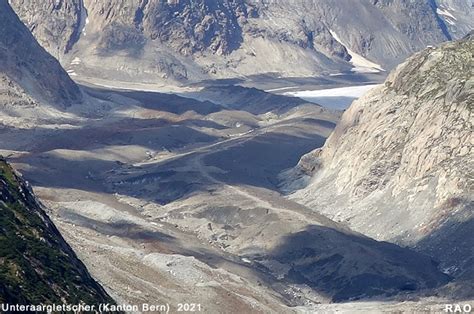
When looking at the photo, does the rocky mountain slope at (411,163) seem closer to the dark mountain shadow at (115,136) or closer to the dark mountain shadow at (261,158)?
the dark mountain shadow at (261,158)

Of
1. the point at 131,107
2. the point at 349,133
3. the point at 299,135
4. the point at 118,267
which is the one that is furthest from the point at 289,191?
the point at 131,107

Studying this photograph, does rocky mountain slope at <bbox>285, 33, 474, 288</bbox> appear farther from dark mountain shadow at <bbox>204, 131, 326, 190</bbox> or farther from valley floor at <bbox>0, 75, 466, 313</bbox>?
valley floor at <bbox>0, 75, 466, 313</bbox>

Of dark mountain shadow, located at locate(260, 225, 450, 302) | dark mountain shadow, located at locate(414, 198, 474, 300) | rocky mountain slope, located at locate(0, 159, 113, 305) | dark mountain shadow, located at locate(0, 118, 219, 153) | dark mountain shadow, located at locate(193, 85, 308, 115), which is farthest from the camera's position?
dark mountain shadow, located at locate(193, 85, 308, 115)

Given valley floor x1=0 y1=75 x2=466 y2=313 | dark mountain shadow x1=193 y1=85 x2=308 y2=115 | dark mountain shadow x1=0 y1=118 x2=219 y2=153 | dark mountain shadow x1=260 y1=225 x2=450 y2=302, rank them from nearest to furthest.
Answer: valley floor x1=0 y1=75 x2=466 y2=313 → dark mountain shadow x1=260 y1=225 x2=450 y2=302 → dark mountain shadow x1=0 y1=118 x2=219 y2=153 → dark mountain shadow x1=193 y1=85 x2=308 y2=115

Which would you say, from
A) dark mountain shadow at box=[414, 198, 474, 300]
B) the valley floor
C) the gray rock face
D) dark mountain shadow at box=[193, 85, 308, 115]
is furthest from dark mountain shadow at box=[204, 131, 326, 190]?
the gray rock face

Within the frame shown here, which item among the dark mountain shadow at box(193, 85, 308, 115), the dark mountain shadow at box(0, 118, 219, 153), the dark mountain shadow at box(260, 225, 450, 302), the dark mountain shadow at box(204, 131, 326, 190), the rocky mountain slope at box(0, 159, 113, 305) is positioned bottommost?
the dark mountain shadow at box(193, 85, 308, 115)

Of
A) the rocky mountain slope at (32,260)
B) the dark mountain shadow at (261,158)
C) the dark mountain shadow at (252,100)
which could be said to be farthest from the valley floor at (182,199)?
the dark mountain shadow at (252,100)

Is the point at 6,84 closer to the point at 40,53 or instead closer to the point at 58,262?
the point at 40,53
